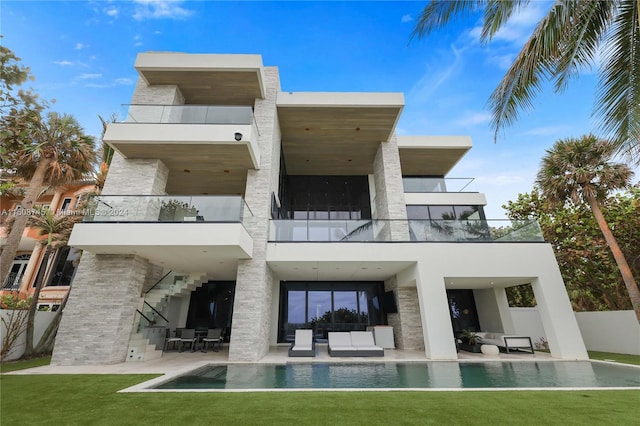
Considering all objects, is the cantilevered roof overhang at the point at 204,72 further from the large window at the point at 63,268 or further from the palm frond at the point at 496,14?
the large window at the point at 63,268

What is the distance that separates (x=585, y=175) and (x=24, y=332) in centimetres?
2228

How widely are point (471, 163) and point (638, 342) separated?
1055cm

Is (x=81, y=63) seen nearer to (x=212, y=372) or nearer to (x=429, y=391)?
(x=212, y=372)

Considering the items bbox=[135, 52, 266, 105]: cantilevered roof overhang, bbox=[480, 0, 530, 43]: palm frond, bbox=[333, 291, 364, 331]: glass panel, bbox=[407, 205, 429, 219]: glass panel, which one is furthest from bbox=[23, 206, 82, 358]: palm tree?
→ bbox=[407, 205, 429, 219]: glass panel

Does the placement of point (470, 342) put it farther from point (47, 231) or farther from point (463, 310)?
point (47, 231)

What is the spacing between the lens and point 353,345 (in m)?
10.4

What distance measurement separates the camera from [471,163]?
16469 millimetres

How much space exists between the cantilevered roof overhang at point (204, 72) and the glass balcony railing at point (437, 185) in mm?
9220

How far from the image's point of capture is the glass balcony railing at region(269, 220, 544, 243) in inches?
420

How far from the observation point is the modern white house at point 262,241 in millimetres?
8430

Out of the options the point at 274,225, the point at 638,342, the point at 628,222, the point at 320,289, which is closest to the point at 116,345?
the point at 274,225

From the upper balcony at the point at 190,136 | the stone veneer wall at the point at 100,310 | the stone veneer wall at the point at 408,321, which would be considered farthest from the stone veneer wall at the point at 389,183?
the stone veneer wall at the point at 100,310

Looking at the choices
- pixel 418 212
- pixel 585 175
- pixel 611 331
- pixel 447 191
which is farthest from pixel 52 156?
pixel 611 331

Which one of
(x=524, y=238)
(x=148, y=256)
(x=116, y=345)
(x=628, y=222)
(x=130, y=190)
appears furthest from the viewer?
(x=628, y=222)
